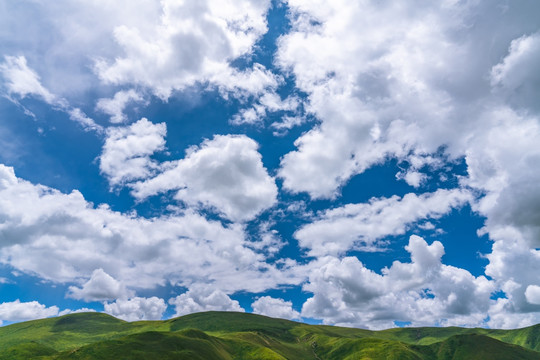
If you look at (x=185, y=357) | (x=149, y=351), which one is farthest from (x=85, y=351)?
(x=185, y=357)

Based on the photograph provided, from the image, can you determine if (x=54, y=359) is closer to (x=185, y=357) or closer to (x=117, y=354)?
(x=117, y=354)

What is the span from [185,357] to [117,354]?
37131mm

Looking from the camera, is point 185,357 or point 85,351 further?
point 185,357

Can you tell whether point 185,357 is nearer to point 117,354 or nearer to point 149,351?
point 149,351

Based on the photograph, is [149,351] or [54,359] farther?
[149,351]

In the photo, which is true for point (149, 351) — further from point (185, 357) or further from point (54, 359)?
point (54, 359)

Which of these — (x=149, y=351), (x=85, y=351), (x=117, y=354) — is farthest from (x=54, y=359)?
(x=149, y=351)

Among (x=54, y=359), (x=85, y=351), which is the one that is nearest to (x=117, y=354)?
(x=85, y=351)

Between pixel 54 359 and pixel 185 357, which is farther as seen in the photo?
pixel 185 357

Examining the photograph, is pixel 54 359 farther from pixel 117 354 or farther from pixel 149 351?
pixel 149 351

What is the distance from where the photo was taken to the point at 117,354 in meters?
188

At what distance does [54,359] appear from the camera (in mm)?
175250

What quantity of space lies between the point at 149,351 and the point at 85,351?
3345cm

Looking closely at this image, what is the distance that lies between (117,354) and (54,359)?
2976cm
